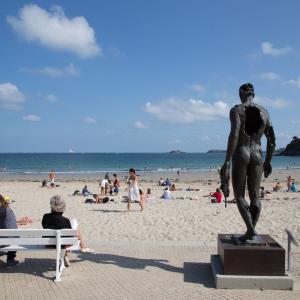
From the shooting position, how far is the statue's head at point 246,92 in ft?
20.1

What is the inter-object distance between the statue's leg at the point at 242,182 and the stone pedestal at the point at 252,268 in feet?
1.17

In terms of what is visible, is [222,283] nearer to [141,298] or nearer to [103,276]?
[141,298]

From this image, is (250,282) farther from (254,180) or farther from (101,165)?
(101,165)

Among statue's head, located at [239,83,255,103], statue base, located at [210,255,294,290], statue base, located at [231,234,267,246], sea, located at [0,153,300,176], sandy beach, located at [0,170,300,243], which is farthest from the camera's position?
sea, located at [0,153,300,176]

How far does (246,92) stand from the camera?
6137mm

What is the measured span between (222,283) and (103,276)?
5.46 feet

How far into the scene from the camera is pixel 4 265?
6434 millimetres

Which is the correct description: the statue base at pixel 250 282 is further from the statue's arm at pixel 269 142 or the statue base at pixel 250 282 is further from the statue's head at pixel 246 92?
the statue's head at pixel 246 92

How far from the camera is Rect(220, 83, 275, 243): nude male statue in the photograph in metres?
5.92

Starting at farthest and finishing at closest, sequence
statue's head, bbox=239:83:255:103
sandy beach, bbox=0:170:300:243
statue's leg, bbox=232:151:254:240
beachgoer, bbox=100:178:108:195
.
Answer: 1. beachgoer, bbox=100:178:108:195
2. sandy beach, bbox=0:170:300:243
3. statue's head, bbox=239:83:255:103
4. statue's leg, bbox=232:151:254:240

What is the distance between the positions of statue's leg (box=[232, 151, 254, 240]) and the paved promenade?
2.96 feet

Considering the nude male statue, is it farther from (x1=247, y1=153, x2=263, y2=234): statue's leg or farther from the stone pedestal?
the stone pedestal

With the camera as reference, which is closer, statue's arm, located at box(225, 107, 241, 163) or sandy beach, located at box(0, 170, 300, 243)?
statue's arm, located at box(225, 107, 241, 163)

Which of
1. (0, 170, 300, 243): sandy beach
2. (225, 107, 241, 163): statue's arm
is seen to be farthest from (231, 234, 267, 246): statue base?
(0, 170, 300, 243): sandy beach
